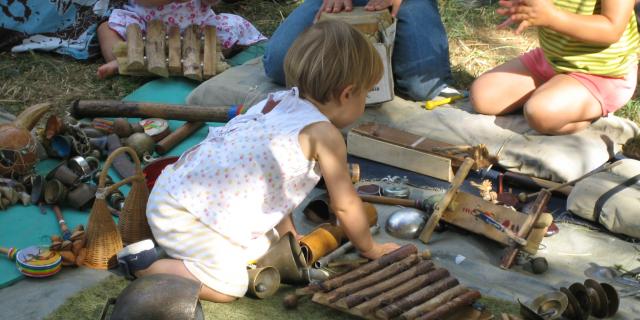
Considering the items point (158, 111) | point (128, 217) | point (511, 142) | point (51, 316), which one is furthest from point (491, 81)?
point (51, 316)

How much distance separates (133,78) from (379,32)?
1930 mm

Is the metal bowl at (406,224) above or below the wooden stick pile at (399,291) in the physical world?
below

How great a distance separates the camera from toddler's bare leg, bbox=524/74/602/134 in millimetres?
4238

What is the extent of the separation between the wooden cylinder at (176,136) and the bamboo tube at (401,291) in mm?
1995

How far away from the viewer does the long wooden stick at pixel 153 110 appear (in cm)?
460

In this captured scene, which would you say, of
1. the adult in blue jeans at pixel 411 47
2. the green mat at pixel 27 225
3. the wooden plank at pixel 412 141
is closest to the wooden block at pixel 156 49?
the adult in blue jeans at pixel 411 47

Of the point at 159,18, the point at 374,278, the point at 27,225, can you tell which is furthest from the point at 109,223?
the point at 159,18

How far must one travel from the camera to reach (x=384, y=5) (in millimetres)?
4754

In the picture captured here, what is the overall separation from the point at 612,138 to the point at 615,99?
0.23 m

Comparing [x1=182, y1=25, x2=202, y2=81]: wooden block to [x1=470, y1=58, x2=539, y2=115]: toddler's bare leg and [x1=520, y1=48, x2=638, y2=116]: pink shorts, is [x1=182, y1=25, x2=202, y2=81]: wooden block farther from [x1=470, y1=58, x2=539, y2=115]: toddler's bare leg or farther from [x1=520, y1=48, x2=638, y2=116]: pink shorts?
[x1=520, y1=48, x2=638, y2=116]: pink shorts

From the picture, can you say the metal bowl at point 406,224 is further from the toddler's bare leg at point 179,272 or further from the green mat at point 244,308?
the toddler's bare leg at point 179,272

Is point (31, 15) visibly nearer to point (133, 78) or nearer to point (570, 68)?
point (133, 78)

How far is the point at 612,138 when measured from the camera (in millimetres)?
4363

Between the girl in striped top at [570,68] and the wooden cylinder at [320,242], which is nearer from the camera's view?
the wooden cylinder at [320,242]
